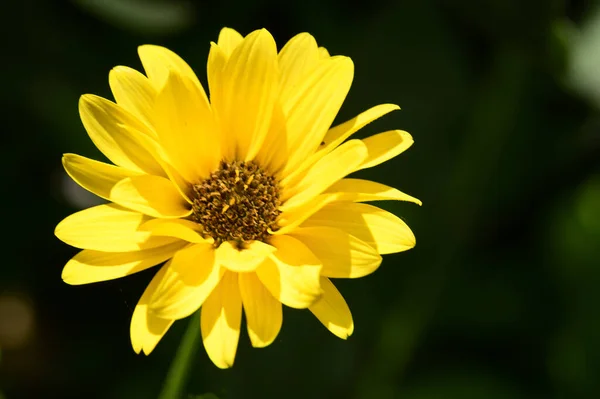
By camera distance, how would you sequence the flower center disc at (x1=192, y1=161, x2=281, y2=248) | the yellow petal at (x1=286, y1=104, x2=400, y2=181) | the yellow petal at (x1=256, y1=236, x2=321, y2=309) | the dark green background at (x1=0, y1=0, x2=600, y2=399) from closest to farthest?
the yellow petal at (x1=256, y1=236, x2=321, y2=309), the yellow petal at (x1=286, y1=104, x2=400, y2=181), the flower center disc at (x1=192, y1=161, x2=281, y2=248), the dark green background at (x1=0, y1=0, x2=600, y2=399)

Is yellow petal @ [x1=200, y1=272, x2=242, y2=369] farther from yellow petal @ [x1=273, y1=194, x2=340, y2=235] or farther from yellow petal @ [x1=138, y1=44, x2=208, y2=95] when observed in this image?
yellow petal @ [x1=138, y1=44, x2=208, y2=95]

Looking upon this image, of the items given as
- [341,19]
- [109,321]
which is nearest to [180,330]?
[109,321]

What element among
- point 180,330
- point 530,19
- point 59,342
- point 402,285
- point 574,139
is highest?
point 530,19

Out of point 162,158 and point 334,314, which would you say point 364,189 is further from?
point 162,158

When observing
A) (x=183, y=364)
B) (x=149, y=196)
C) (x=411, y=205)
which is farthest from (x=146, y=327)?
(x=411, y=205)

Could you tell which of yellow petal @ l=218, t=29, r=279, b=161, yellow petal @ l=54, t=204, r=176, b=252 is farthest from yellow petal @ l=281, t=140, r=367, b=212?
yellow petal @ l=54, t=204, r=176, b=252

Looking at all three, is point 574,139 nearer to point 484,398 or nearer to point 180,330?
point 484,398
